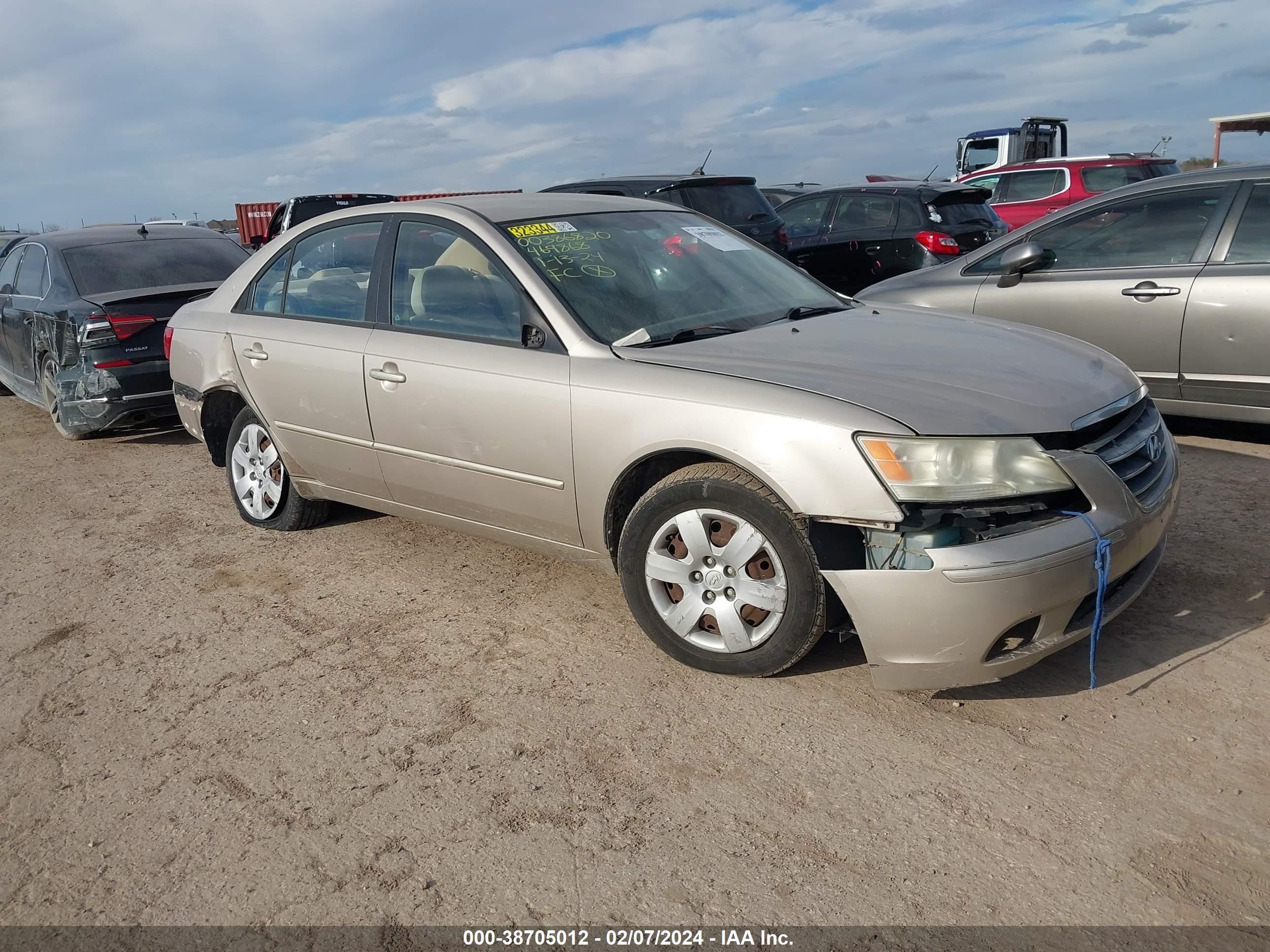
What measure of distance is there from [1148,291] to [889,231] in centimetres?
490

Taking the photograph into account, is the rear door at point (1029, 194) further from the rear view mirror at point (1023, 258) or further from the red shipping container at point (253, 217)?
the red shipping container at point (253, 217)

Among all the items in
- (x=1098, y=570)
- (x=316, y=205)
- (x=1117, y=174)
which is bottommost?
(x=1098, y=570)

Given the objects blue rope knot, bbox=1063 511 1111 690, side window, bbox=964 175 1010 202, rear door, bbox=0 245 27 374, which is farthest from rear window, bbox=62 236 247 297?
side window, bbox=964 175 1010 202

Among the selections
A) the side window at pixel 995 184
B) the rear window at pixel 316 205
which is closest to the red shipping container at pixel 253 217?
the rear window at pixel 316 205

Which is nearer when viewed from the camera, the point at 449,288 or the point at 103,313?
the point at 449,288

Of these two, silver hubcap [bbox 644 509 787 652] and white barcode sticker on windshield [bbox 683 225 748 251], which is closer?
silver hubcap [bbox 644 509 787 652]

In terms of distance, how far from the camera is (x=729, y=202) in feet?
34.2

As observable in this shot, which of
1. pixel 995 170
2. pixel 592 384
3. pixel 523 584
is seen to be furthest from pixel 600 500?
pixel 995 170

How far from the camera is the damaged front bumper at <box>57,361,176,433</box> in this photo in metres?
7.24

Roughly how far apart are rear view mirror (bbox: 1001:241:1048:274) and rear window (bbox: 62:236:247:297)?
17.6 feet

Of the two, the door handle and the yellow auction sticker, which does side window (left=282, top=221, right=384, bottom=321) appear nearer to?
the yellow auction sticker

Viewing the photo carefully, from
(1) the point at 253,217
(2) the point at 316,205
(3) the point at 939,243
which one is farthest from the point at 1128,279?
(1) the point at 253,217

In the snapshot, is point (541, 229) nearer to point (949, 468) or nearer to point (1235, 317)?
point (949, 468)

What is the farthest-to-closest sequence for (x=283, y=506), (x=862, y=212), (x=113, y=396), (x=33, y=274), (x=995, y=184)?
(x=995, y=184) → (x=862, y=212) → (x=33, y=274) → (x=113, y=396) → (x=283, y=506)
